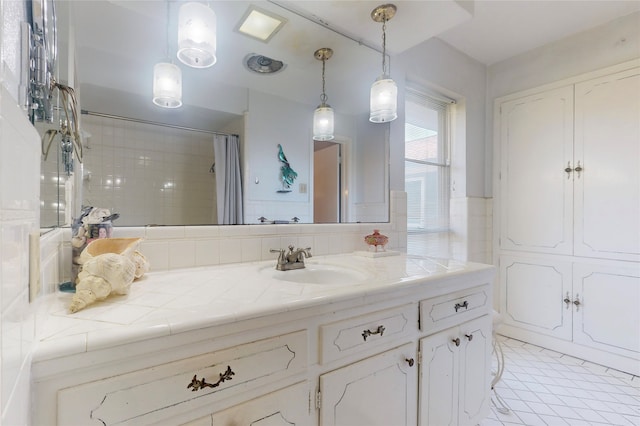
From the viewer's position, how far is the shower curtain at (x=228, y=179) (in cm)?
133

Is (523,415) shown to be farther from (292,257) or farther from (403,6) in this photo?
(403,6)

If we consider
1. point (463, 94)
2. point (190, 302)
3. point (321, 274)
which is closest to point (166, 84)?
point (190, 302)

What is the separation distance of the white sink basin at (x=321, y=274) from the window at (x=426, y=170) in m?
1.18

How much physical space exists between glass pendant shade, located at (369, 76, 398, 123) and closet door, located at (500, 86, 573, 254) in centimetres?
155

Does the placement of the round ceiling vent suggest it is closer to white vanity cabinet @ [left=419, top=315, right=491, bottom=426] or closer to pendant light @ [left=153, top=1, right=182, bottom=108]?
pendant light @ [left=153, top=1, right=182, bottom=108]

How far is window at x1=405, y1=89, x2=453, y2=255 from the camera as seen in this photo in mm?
2438

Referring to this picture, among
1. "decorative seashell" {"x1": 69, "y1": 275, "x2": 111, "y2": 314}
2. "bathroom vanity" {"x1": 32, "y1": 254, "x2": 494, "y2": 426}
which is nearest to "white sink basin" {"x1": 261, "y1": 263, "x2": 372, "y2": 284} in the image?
"bathroom vanity" {"x1": 32, "y1": 254, "x2": 494, "y2": 426}

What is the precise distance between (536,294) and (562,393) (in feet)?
2.78

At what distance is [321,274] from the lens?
138 centimetres

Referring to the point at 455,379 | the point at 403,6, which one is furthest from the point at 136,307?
the point at 403,6

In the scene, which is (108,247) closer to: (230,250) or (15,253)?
(230,250)

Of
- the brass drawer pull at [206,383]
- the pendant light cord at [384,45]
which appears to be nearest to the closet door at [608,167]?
the pendant light cord at [384,45]

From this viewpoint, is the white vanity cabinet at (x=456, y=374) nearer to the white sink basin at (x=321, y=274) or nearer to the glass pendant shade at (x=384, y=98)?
the white sink basin at (x=321, y=274)

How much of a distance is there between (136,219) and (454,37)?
2.55 meters
